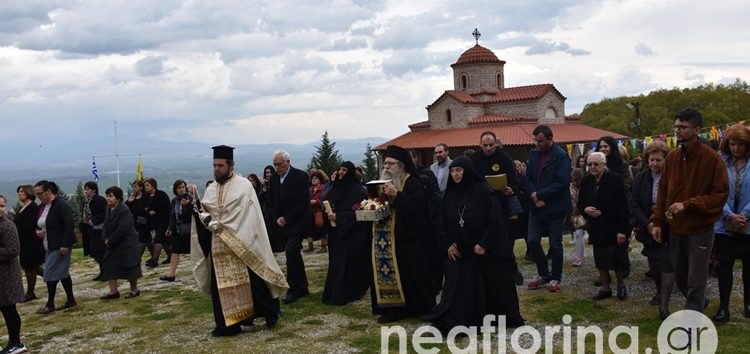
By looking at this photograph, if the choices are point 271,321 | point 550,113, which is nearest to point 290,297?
point 271,321

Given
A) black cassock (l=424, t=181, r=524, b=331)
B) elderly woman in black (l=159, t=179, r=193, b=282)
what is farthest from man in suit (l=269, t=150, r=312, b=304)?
black cassock (l=424, t=181, r=524, b=331)

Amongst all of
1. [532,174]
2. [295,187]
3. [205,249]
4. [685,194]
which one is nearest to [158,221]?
[295,187]

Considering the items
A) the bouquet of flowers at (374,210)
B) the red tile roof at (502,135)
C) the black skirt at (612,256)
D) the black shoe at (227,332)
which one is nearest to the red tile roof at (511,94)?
the red tile roof at (502,135)

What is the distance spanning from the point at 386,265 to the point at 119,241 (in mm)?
4265

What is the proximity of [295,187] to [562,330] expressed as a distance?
13.0 feet

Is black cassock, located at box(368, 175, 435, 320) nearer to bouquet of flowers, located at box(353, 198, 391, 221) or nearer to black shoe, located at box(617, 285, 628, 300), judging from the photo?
bouquet of flowers, located at box(353, 198, 391, 221)

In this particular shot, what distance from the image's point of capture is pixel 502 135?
3816 centimetres

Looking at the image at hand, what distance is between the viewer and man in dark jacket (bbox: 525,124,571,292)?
25.5ft

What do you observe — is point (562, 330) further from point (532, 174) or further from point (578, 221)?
point (578, 221)

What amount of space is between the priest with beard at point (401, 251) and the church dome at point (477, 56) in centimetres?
3701

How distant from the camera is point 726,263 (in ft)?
20.3

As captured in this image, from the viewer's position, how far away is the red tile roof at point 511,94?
41344 mm

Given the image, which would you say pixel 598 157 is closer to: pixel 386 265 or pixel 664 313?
pixel 664 313

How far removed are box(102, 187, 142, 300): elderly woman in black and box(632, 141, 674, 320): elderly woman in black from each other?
6.75m
